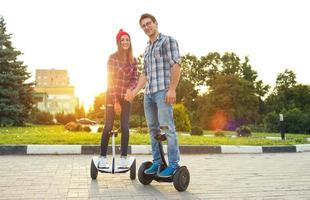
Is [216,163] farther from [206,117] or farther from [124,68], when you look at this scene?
[206,117]

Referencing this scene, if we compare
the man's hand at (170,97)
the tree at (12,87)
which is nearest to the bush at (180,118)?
the tree at (12,87)

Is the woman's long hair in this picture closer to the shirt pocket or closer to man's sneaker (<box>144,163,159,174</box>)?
the shirt pocket

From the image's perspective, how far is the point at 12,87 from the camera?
29188mm

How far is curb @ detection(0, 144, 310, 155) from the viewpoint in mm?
7591

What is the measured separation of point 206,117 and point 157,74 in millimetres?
41167

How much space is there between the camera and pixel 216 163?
6.67m

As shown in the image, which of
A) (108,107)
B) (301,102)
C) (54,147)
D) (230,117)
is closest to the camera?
(108,107)

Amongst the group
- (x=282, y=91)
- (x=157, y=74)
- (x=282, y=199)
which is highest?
(x=282, y=91)

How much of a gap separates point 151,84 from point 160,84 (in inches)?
5.8

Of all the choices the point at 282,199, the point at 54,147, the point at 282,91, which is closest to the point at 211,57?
the point at 282,91

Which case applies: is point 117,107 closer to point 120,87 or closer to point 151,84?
point 120,87

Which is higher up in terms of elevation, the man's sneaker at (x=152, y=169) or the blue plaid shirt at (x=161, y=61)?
the blue plaid shirt at (x=161, y=61)

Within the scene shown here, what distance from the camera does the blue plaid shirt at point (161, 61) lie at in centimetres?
429

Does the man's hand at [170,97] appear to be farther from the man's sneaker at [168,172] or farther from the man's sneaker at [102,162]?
the man's sneaker at [102,162]
